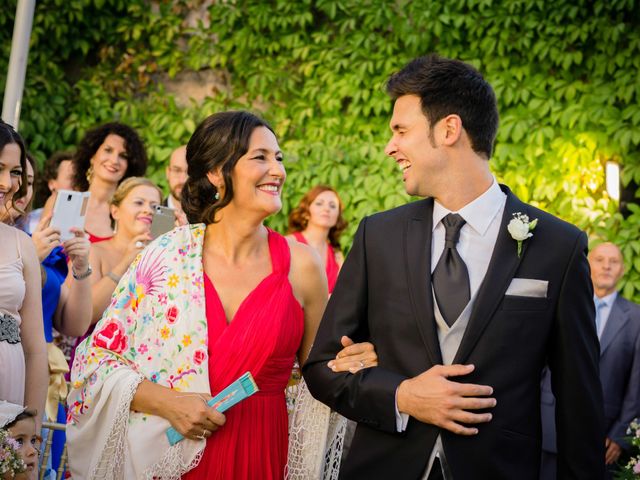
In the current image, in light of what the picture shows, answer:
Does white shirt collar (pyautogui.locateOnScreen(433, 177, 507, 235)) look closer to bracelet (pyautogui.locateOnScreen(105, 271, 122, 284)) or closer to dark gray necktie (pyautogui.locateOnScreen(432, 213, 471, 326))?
dark gray necktie (pyautogui.locateOnScreen(432, 213, 471, 326))

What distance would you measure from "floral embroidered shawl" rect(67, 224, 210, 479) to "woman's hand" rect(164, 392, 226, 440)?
6cm

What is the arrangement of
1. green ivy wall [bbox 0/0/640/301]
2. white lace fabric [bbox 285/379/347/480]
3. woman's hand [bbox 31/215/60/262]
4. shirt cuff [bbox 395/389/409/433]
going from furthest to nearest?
green ivy wall [bbox 0/0/640/301], woman's hand [bbox 31/215/60/262], white lace fabric [bbox 285/379/347/480], shirt cuff [bbox 395/389/409/433]

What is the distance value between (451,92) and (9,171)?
1721 millimetres

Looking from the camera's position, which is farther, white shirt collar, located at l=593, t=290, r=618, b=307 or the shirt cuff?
white shirt collar, located at l=593, t=290, r=618, b=307

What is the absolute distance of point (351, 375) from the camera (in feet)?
8.21

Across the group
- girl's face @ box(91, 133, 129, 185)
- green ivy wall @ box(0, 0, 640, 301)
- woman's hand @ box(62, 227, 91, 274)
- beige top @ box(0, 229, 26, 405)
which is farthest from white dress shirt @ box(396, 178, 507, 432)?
green ivy wall @ box(0, 0, 640, 301)

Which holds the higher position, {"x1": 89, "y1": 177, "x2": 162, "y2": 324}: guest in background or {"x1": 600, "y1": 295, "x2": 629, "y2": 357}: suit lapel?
{"x1": 89, "y1": 177, "x2": 162, "y2": 324}: guest in background

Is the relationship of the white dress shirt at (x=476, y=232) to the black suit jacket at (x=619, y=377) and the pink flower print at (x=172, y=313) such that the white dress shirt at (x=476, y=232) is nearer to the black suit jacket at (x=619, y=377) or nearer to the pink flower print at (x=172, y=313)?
the pink flower print at (x=172, y=313)

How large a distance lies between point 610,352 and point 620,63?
2616 millimetres

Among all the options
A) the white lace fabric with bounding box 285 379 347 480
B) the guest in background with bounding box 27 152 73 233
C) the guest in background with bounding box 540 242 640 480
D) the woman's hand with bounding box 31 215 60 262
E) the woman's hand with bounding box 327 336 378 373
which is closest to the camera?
the woman's hand with bounding box 327 336 378 373

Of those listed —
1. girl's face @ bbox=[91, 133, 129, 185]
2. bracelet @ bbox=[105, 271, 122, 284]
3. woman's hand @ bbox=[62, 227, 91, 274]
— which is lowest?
bracelet @ bbox=[105, 271, 122, 284]

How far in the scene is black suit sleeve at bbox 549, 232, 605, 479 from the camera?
2.38 m

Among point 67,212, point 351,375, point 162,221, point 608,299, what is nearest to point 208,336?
point 351,375

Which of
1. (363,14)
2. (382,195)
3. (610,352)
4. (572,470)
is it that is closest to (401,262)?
(572,470)
